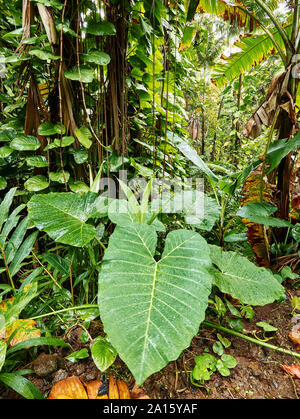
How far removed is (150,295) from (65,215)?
1.46 feet

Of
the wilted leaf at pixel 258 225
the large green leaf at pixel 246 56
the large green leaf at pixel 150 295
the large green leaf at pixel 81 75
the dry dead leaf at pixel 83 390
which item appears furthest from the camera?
the large green leaf at pixel 246 56

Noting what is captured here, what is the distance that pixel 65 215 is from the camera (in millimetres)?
798

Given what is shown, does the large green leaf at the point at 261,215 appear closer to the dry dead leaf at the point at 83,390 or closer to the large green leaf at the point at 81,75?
the dry dead leaf at the point at 83,390

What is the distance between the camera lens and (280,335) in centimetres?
91

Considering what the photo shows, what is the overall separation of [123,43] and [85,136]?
595mm

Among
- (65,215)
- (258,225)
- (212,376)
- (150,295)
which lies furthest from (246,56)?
(212,376)

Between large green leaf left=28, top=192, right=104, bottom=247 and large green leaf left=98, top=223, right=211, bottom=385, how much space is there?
0.11 metres

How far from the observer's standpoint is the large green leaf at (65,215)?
688 mm

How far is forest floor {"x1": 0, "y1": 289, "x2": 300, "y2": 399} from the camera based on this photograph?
0.68 m

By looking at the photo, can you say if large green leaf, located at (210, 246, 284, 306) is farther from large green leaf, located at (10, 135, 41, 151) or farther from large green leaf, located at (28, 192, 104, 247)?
large green leaf, located at (10, 135, 41, 151)

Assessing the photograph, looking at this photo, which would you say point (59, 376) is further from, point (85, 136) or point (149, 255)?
point (85, 136)

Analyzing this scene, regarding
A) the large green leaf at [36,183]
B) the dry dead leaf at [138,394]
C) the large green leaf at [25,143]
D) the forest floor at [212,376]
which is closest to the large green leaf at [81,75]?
the large green leaf at [25,143]

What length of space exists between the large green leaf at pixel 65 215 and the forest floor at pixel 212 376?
1.29 feet

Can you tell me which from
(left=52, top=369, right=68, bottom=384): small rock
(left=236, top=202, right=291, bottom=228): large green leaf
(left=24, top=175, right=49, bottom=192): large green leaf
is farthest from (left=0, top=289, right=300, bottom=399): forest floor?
(left=24, top=175, right=49, bottom=192): large green leaf
